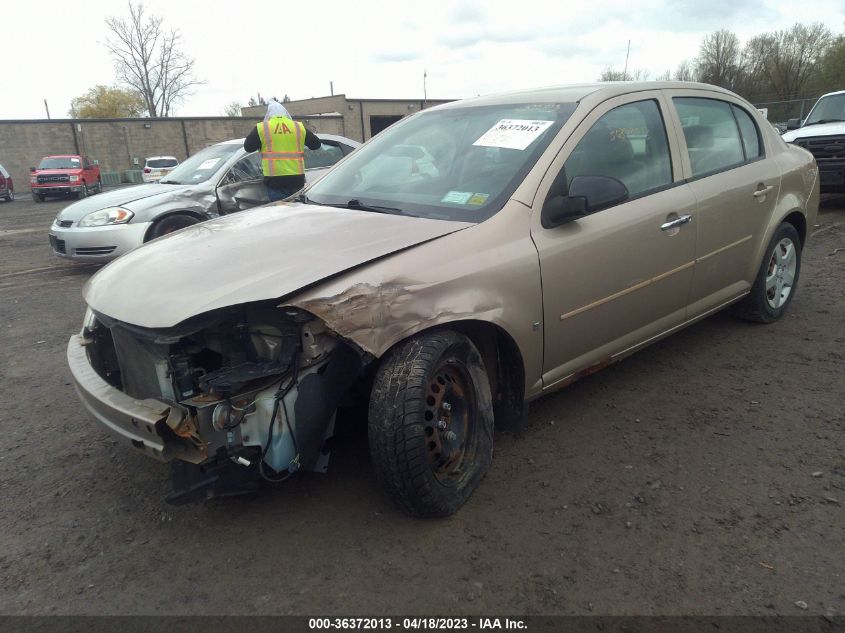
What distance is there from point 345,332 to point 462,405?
72 cm

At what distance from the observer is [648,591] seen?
7.06ft

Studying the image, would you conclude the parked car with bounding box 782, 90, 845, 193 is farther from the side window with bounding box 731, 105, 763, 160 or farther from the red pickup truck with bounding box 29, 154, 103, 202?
the red pickup truck with bounding box 29, 154, 103, 202

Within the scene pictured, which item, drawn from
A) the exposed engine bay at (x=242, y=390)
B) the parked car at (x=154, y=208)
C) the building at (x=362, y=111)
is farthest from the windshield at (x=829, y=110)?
the building at (x=362, y=111)

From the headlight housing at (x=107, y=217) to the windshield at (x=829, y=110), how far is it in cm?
1150

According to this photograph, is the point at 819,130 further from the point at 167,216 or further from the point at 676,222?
the point at 167,216

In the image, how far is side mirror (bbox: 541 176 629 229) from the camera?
287cm

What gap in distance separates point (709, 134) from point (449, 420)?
109 inches

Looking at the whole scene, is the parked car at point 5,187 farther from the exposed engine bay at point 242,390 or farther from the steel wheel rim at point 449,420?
the steel wheel rim at point 449,420

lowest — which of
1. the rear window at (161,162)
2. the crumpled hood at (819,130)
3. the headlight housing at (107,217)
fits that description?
the headlight housing at (107,217)

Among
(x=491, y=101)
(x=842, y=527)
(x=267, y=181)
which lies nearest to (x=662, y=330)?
(x=842, y=527)

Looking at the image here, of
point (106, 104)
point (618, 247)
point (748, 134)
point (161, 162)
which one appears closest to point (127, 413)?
point (618, 247)

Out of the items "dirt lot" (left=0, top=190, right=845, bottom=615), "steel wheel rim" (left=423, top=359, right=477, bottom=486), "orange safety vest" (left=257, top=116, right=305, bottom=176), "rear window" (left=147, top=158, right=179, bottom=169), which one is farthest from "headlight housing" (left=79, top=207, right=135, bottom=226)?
"rear window" (left=147, top=158, right=179, bottom=169)

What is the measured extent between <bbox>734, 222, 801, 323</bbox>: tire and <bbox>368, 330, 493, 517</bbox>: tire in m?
2.84

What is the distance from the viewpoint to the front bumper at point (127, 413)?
2.26m
